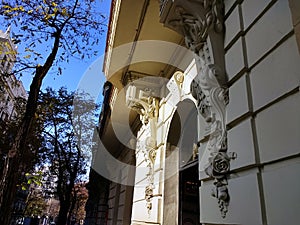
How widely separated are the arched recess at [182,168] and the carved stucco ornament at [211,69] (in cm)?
156

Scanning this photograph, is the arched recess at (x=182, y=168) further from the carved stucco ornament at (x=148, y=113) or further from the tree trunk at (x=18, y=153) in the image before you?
the tree trunk at (x=18, y=153)

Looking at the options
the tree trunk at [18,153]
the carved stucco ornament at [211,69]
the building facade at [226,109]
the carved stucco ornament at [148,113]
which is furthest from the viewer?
the carved stucco ornament at [148,113]

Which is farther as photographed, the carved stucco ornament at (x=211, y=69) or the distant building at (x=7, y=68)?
the distant building at (x=7, y=68)

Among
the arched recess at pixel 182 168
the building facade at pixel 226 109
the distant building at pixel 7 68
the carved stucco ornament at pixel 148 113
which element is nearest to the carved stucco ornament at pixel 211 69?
the building facade at pixel 226 109

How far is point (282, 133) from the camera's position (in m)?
1.62

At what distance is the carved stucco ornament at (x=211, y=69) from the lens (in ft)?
7.11

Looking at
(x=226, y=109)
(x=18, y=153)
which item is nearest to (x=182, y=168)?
(x=226, y=109)

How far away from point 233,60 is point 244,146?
856mm

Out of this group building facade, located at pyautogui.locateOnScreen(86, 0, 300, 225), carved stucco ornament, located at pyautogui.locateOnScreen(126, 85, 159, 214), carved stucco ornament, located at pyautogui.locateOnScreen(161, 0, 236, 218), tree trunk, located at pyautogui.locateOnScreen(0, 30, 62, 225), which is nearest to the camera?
building facade, located at pyautogui.locateOnScreen(86, 0, 300, 225)

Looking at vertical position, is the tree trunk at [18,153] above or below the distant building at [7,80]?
below

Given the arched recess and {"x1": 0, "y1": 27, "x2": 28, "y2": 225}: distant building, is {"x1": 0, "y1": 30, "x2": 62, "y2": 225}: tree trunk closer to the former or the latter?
{"x1": 0, "y1": 27, "x2": 28, "y2": 225}: distant building

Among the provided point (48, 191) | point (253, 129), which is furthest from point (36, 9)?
point (48, 191)

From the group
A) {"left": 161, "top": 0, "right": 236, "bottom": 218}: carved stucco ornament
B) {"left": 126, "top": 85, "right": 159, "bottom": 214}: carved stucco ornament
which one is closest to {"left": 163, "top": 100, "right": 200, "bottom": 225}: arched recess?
{"left": 126, "top": 85, "right": 159, "bottom": 214}: carved stucco ornament

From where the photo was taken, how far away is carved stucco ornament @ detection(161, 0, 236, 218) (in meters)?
2.17
